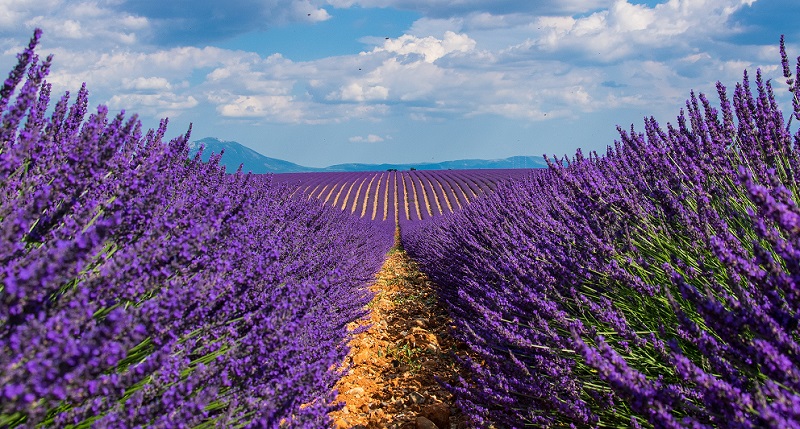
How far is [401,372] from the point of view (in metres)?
4.43

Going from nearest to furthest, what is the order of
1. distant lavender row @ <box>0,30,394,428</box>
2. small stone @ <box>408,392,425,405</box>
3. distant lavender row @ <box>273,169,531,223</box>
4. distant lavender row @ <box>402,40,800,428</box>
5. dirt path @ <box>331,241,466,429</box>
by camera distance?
distant lavender row @ <box>0,30,394,428</box>, distant lavender row @ <box>402,40,800,428</box>, dirt path @ <box>331,241,466,429</box>, small stone @ <box>408,392,425,405</box>, distant lavender row @ <box>273,169,531,223</box>

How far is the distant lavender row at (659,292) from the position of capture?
1.08 metres

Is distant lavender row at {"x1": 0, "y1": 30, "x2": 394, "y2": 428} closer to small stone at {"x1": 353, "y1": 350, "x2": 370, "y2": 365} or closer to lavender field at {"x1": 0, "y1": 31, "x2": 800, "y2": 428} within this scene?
lavender field at {"x1": 0, "y1": 31, "x2": 800, "y2": 428}

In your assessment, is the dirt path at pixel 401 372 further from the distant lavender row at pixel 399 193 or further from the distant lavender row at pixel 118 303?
the distant lavender row at pixel 399 193

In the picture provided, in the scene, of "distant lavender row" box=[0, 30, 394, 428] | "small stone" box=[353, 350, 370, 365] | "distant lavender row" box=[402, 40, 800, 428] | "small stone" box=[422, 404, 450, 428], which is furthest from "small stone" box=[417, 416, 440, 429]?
"small stone" box=[353, 350, 370, 365]

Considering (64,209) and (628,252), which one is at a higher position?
(64,209)

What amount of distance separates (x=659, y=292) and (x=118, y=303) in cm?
183

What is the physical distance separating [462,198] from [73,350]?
26296 millimetres

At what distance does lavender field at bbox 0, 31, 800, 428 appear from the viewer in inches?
38.4

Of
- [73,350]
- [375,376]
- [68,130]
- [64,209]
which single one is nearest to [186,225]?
[64,209]

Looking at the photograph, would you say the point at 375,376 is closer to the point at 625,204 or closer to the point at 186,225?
the point at 625,204

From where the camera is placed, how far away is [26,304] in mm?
989

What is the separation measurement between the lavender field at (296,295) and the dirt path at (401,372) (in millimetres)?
563

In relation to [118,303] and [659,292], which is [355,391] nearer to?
[659,292]
